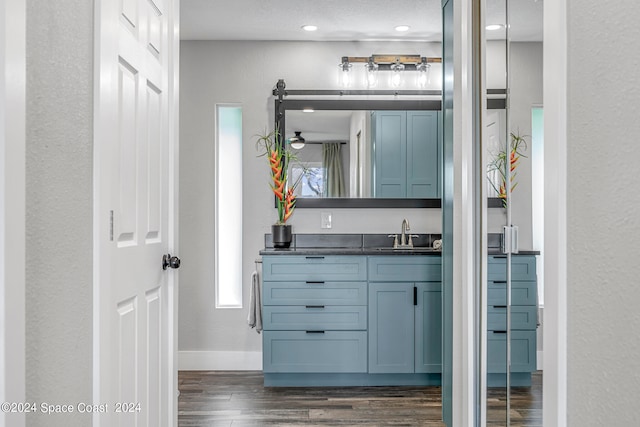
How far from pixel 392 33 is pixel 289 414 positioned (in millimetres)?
2906

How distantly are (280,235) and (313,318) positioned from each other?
28.2 inches

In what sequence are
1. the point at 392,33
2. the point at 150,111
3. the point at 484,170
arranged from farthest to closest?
the point at 392,33 < the point at 484,170 < the point at 150,111

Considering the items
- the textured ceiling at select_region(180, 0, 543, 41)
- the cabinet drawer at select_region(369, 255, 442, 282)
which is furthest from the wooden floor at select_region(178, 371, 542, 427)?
the textured ceiling at select_region(180, 0, 543, 41)

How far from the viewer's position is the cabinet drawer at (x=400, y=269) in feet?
12.0

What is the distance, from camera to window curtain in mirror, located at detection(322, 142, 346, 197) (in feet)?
13.7

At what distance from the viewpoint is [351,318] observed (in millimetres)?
3635

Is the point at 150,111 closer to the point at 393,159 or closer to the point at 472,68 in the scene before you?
the point at 472,68

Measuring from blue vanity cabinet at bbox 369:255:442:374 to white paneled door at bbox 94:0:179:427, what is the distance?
1735mm

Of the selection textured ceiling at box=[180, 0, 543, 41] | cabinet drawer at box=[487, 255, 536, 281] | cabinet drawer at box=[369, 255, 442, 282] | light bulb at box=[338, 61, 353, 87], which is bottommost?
cabinet drawer at box=[369, 255, 442, 282]

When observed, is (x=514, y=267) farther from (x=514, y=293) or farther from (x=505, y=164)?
(x=505, y=164)

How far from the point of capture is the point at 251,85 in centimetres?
419

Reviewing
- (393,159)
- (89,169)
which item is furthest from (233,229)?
(89,169)

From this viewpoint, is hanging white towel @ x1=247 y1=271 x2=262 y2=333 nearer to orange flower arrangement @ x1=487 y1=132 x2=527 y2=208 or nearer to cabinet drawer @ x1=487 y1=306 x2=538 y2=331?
cabinet drawer @ x1=487 y1=306 x2=538 y2=331

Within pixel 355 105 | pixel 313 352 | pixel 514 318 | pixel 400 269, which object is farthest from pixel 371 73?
pixel 514 318
